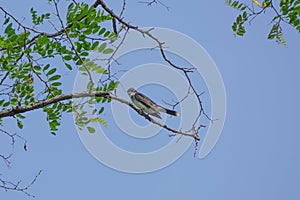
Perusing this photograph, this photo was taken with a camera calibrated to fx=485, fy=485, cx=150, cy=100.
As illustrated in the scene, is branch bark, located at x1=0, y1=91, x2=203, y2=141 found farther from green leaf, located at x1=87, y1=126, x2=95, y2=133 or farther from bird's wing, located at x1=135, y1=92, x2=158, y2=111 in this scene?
bird's wing, located at x1=135, y1=92, x2=158, y2=111

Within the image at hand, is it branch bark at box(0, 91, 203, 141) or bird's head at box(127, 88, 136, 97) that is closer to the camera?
branch bark at box(0, 91, 203, 141)

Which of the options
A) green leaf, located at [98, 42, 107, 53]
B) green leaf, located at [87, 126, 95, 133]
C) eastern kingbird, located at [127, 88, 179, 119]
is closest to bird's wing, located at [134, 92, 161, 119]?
eastern kingbird, located at [127, 88, 179, 119]

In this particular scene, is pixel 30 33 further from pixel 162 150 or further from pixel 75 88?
pixel 162 150

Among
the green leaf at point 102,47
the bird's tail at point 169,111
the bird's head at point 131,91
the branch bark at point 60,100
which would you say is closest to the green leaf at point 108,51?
the green leaf at point 102,47

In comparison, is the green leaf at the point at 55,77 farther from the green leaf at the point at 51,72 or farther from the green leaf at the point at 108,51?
the green leaf at the point at 108,51

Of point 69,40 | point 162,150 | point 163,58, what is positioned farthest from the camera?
point 162,150

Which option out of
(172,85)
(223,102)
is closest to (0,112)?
(172,85)

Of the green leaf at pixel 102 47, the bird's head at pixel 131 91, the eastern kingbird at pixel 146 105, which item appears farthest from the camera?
the eastern kingbird at pixel 146 105

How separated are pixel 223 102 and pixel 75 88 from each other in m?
0.90

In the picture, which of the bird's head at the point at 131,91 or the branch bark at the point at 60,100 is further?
the bird's head at the point at 131,91

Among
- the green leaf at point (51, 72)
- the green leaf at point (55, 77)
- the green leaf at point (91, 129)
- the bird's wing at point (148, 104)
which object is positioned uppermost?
the green leaf at point (51, 72)

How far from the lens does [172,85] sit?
10.2ft

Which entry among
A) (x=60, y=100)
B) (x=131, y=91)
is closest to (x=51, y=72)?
(x=60, y=100)

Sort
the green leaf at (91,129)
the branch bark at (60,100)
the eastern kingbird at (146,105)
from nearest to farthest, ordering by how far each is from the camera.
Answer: the branch bark at (60,100) → the green leaf at (91,129) → the eastern kingbird at (146,105)
